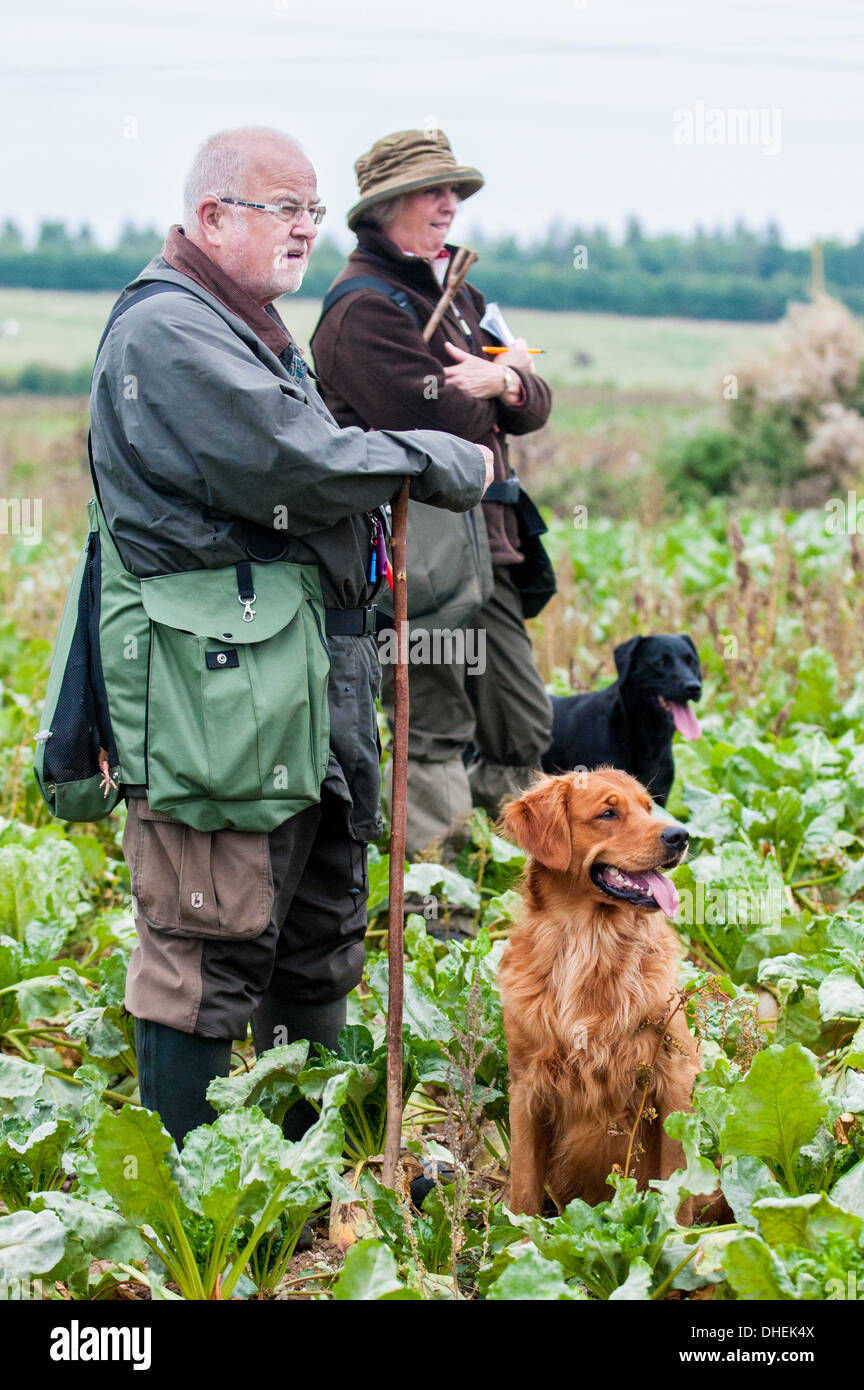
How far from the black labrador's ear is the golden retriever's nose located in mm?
2857

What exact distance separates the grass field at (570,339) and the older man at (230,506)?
26.7 metres

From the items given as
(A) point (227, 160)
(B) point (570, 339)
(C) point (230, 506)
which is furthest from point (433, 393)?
(B) point (570, 339)

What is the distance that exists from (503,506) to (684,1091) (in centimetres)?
258

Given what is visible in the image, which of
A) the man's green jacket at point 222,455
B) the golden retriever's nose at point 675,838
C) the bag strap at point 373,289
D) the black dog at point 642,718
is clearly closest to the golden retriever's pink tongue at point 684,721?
the black dog at point 642,718

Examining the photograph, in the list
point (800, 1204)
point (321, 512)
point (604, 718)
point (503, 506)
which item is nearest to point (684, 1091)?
point (800, 1204)

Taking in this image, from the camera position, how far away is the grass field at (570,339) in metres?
33.6

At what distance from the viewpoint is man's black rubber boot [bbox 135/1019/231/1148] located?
3.15 m

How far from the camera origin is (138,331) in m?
2.90

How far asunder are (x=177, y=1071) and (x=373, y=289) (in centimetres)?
266

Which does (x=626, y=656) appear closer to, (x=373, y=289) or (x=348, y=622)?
(x=373, y=289)
